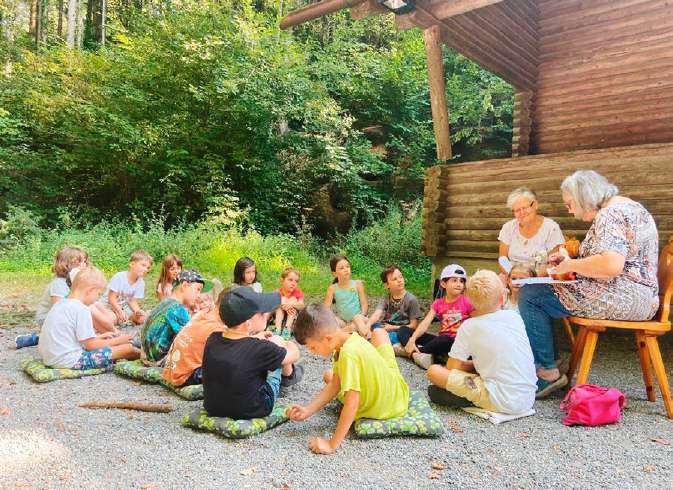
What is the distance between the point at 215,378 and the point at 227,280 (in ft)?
23.6

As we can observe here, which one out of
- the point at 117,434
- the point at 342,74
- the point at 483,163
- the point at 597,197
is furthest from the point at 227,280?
the point at 342,74

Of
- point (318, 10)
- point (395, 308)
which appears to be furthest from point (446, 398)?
point (318, 10)

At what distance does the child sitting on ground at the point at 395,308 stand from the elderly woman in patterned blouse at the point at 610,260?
2.15 metres

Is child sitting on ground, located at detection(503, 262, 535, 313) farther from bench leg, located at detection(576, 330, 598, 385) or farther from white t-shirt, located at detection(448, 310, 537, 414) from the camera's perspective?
white t-shirt, located at detection(448, 310, 537, 414)

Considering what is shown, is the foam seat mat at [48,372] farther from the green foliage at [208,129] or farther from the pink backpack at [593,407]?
the green foliage at [208,129]

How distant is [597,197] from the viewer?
142 inches

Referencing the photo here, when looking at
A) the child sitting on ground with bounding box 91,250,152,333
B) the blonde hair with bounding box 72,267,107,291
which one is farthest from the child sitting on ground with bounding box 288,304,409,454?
the child sitting on ground with bounding box 91,250,152,333

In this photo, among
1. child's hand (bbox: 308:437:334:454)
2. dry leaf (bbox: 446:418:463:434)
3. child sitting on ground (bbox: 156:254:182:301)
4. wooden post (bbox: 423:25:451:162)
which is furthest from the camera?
wooden post (bbox: 423:25:451:162)

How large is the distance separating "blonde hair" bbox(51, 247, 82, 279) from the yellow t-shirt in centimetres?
359

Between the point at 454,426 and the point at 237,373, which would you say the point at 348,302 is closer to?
the point at 454,426

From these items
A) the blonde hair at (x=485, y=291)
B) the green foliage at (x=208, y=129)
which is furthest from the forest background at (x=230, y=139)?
the blonde hair at (x=485, y=291)

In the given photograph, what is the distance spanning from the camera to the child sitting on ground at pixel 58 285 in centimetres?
502

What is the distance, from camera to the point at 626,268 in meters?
3.46

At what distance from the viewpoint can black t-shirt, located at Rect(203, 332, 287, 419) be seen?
119 inches
